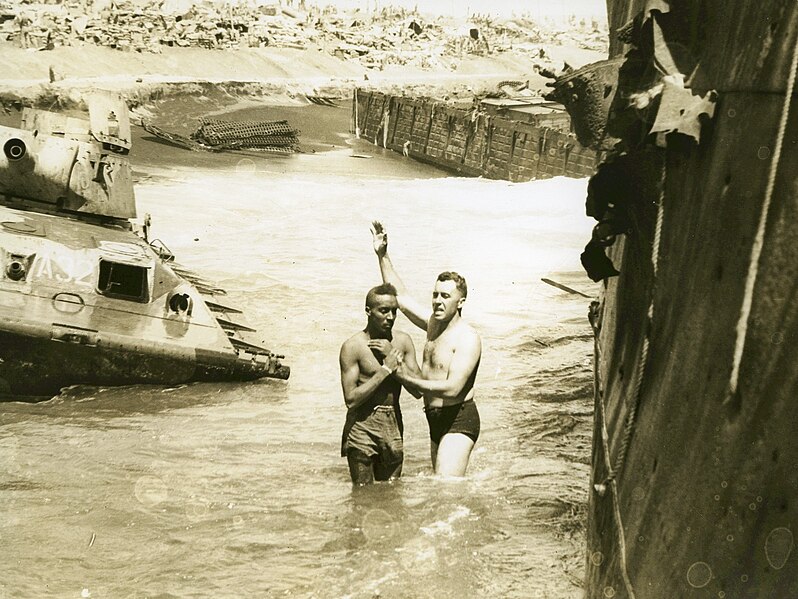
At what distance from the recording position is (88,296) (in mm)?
7605

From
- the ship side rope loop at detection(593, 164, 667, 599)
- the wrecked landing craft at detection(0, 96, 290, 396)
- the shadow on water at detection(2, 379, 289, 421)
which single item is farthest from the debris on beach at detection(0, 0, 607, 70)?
the ship side rope loop at detection(593, 164, 667, 599)

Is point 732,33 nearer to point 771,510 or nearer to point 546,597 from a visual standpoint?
point 771,510

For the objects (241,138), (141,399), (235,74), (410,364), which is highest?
(235,74)

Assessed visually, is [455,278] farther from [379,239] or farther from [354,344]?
[354,344]

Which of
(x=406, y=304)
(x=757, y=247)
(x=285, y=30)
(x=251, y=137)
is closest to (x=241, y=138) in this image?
(x=251, y=137)

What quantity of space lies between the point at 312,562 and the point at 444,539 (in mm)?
763

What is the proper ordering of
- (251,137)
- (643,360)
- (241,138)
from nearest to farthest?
(643,360) < (241,138) < (251,137)

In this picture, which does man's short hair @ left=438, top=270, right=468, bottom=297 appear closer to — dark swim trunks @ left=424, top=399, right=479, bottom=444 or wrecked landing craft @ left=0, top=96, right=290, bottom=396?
Result: dark swim trunks @ left=424, top=399, right=479, bottom=444

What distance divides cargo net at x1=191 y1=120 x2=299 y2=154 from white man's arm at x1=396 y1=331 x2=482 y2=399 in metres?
10.7

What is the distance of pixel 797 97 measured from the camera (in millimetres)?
2199

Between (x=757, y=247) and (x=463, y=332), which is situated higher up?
(x=757, y=247)

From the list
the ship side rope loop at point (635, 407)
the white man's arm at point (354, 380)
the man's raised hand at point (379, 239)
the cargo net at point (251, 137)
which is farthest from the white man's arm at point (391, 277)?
the cargo net at point (251, 137)

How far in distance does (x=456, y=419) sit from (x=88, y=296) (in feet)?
12.8

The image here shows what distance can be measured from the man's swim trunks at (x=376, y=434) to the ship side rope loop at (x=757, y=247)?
2729 millimetres
